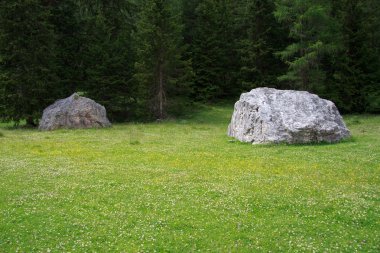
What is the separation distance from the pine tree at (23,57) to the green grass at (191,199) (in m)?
17.2

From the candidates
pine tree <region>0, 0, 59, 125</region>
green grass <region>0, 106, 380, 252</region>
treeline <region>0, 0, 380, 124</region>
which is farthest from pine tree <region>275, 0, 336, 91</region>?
pine tree <region>0, 0, 59, 125</region>

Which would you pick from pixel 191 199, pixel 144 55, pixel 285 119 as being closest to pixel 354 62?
pixel 144 55

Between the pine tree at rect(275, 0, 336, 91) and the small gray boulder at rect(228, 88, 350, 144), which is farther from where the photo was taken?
the pine tree at rect(275, 0, 336, 91)

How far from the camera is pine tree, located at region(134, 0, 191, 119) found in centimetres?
4322

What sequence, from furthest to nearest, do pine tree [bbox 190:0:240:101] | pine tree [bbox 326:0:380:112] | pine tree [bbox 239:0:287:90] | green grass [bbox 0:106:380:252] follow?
pine tree [bbox 190:0:240:101] → pine tree [bbox 239:0:287:90] → pine tree [bbox 326:0:380:112] → green grass [bbox 0:106:380:252]

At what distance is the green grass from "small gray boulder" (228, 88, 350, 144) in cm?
149

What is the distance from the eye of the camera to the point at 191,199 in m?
13.2

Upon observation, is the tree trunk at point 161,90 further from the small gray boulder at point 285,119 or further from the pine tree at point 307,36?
the small gray boulder at point 285,119

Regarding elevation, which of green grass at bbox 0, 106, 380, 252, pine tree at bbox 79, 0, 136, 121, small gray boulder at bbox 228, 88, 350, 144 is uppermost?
pine tree at bbox 79, 0, 136, 121

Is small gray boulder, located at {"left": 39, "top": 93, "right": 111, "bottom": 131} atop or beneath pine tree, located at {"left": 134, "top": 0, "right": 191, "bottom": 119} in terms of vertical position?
beneath

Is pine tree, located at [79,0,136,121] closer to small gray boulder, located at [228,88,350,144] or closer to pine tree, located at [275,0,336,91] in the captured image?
pine tree, located at [275,0,336,91]

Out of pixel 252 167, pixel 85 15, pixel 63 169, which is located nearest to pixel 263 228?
pixel 252 167

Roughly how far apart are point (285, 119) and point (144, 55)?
74.7 feet

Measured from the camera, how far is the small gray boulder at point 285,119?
2495 cm
